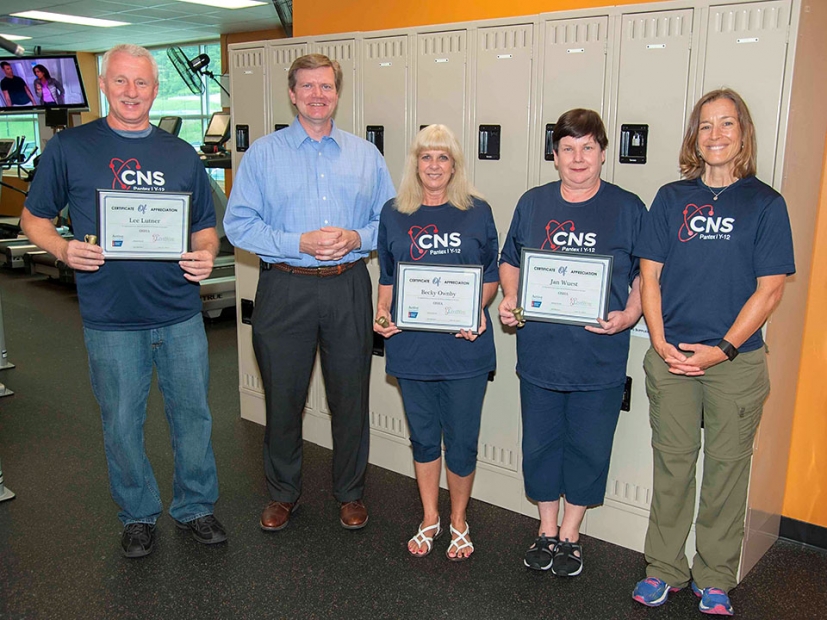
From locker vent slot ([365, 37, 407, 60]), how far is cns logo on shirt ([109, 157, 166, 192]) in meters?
1.27

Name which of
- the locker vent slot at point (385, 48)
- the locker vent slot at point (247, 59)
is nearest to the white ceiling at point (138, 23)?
the locker vent slot at point (247, 59)

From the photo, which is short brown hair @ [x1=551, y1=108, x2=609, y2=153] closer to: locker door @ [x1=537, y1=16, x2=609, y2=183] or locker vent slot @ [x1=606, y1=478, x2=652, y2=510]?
locker door @ [x1=537, y1=16, x2=609, y2=183]

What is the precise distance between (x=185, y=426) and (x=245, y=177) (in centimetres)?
99

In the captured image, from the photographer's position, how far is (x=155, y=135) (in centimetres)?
258

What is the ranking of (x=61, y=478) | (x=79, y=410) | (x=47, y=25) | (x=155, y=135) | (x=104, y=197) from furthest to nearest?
(x=47, y=25) → (x=79, y=410) → (x=61, y=478) → (x=155, y=135) → (x=104, y=197)

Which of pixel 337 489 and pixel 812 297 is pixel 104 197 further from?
pixel 812 297

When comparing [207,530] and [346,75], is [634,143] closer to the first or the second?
[346,75]

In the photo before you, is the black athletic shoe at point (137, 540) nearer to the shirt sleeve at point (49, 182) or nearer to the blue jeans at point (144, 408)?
the blue jeans at point (144, 408)

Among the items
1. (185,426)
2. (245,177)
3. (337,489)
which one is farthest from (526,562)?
(245,177)

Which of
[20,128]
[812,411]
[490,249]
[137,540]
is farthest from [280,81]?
[20,128]

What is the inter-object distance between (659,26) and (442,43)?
0.94 meters

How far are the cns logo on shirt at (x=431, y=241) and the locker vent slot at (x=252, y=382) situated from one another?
1.90m

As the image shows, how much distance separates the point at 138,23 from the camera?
10625mm

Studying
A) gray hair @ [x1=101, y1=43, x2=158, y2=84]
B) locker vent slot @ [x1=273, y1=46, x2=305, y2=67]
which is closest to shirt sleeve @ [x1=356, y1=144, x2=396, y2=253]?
gray hair @ [x1=101, y1=43, x2=158, y2=84]
